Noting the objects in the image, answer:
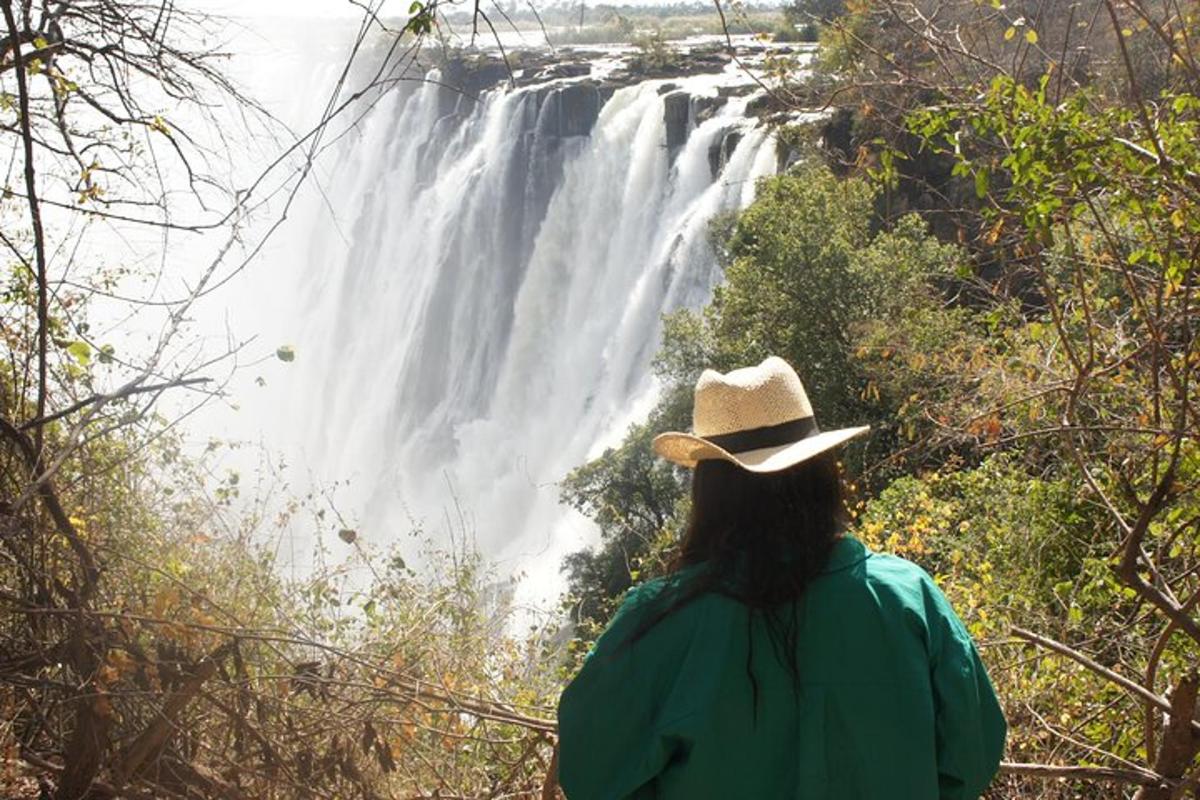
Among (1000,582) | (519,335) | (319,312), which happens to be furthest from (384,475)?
(1000,582)

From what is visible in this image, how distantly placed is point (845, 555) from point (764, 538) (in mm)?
99

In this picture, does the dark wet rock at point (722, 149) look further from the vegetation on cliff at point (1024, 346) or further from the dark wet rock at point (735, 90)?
the vegetation on cliff at point (1024, 346)

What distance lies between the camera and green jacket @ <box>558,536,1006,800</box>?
1.44m

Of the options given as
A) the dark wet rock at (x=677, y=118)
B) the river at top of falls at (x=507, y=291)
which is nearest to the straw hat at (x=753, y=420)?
the river at top of falls at (x=507, y=291)

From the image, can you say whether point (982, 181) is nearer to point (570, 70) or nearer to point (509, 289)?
point (570, 70)

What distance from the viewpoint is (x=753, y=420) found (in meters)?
1.58

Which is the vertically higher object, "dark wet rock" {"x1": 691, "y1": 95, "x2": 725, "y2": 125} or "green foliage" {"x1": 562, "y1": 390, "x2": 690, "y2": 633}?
"dark wet rock" {"x1": 691, "y1": 95, "x2": 725, "y2": 125}

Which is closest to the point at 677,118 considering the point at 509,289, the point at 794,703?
the point at 509,289

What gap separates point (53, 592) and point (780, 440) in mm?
1659

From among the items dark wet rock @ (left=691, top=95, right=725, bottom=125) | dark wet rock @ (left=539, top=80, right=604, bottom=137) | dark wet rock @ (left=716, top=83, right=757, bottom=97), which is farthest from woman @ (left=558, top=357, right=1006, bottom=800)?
A: dark wet rock @ (left=539, top=80, right=604, bottom=137)

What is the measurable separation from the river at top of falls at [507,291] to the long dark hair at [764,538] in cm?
1485

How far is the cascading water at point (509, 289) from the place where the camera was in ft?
63.8

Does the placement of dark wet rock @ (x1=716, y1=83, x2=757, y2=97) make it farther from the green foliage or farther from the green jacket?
the green jacket

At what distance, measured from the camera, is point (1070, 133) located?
2.59 meters
